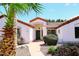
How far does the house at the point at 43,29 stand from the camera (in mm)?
6367

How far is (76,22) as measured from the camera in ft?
21.3

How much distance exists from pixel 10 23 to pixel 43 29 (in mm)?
552

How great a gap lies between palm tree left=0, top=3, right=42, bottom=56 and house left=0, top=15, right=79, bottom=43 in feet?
0.31

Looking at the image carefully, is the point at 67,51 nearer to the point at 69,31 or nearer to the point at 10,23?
the point at 69,31

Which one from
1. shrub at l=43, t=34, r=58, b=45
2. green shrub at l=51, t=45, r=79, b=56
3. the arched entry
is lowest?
green shrub at l=51, t=45, r=79, b=56

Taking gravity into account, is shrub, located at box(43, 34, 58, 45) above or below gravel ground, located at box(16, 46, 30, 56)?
above

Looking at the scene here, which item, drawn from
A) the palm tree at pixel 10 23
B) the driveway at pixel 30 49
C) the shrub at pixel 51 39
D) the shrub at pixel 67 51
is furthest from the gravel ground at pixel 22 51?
the shrub at pixel 67 51

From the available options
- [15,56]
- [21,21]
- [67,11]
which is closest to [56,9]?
[67,11]

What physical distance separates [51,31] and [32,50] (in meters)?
0.43

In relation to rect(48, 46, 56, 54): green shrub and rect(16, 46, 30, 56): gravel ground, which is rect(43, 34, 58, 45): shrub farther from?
rect(16, 46, 30, 56): gravel ground

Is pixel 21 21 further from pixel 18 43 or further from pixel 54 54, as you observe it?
pixel 54 54

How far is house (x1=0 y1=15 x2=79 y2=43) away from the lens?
6.37m

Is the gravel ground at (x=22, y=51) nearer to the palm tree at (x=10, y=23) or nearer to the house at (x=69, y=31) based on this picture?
the palm tree at (x=10, y=23)

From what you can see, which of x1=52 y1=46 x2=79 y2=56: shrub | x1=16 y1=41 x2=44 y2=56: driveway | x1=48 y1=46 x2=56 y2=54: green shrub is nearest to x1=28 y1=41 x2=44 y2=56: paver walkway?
x1=16 y1=41 x2=44 y2=56: driveway
